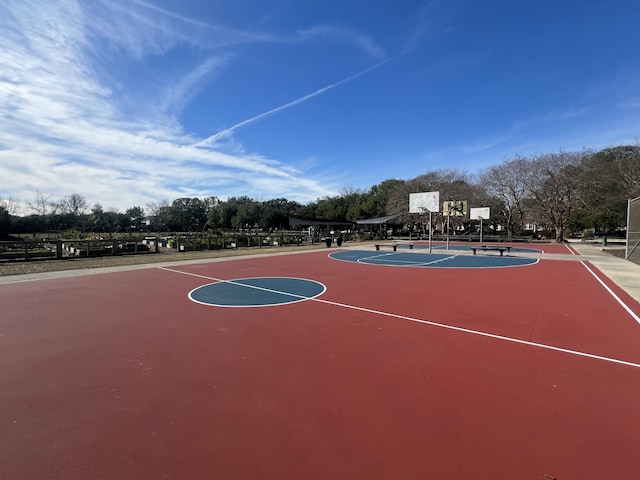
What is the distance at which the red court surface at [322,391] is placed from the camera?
2898mm

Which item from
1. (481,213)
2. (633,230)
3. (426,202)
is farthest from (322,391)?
(481,213)

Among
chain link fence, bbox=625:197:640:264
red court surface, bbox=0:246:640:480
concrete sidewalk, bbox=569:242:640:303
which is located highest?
chain link fence, bbox=625:197:640:264

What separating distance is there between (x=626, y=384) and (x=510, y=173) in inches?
1558

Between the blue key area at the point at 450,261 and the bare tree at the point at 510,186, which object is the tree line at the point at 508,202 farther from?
the blue key area at the point at 450,261

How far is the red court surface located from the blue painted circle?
746 millimetres

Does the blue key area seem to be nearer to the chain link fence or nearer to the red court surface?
the chain link fence

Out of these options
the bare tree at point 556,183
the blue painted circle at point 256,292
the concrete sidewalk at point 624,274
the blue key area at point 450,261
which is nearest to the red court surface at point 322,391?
the blue painted circle at point 256,292

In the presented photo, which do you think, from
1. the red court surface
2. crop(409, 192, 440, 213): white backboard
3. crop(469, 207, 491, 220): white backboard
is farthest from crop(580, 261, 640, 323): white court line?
crop(469, 207, 491, 220): white backboard

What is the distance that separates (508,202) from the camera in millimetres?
39531

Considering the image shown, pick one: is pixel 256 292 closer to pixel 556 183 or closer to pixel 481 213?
pixel 481 213

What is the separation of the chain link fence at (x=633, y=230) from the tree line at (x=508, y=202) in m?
15.5

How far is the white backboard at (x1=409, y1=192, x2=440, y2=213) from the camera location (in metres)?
27.0

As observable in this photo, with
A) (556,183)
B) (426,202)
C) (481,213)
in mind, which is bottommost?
(481,213)

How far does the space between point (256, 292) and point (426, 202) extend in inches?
844
